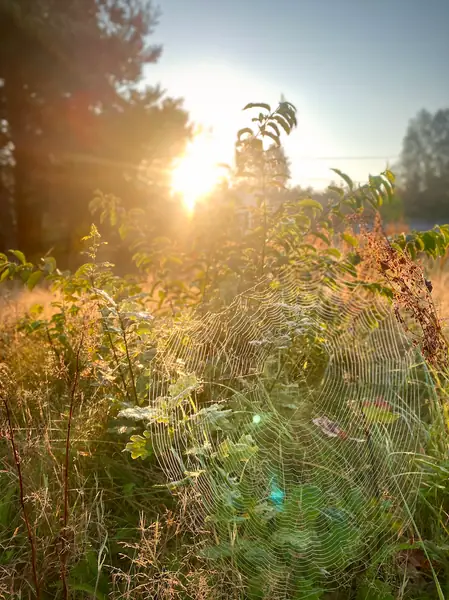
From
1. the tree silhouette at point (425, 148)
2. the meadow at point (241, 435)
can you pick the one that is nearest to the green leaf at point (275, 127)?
the meadow at point (241, 435)

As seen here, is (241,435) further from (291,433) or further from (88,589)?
(88,589)

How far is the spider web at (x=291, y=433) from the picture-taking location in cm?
188

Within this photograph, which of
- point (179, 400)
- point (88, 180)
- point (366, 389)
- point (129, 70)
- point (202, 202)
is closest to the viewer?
point (179, 400)

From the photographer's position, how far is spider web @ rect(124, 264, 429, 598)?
1.88 meters

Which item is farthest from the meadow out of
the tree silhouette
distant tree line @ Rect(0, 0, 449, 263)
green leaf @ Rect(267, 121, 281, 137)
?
the tree silhouette

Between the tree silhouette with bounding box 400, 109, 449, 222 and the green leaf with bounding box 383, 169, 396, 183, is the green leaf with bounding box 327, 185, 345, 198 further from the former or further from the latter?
the tree silhouette with bounding box 400, 109, 449, 222

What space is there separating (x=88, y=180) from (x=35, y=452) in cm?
1113

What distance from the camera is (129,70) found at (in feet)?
44.8

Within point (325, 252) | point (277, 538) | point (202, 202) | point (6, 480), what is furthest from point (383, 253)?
point (6, 480)

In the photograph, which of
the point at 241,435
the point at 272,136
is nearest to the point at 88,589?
the point at 241,435

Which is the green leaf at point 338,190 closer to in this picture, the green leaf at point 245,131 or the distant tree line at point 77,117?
the green leaf at point 245,131

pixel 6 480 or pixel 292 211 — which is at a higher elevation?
pixel 292 211

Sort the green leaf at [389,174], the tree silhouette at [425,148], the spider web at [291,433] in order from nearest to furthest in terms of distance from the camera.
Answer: the spider web at [291,433], the green leaf at [389,174], the tree silhouette at [425,148]

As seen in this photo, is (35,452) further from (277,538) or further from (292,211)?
(292,211)
